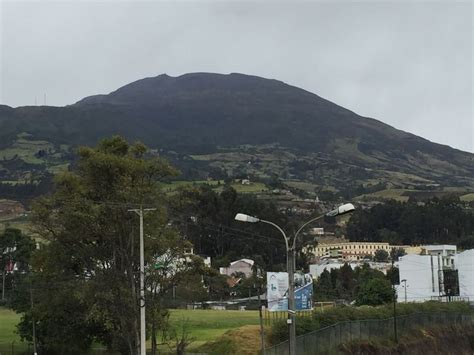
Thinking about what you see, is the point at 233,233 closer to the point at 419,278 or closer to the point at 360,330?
the point at 419,278

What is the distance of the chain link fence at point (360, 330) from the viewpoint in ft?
131

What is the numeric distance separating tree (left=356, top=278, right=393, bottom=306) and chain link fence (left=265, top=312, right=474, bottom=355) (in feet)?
74.3

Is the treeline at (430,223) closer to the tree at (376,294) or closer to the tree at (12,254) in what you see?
the tree at (376,294)

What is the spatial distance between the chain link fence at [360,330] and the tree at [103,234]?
8.62 m

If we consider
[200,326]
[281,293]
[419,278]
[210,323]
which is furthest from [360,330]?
[419,278]

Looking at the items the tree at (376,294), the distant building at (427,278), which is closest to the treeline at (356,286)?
the tree at (376,294)

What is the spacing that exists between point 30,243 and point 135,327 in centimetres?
6826

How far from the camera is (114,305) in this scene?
37344mm

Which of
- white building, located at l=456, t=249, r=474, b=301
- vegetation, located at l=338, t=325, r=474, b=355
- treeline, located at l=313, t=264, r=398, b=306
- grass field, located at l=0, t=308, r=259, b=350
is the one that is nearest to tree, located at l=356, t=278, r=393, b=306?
treeline, located at l=313, t=264, r=398, b=306

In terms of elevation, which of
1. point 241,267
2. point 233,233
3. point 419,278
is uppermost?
point 233,233

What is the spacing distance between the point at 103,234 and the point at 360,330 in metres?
18.7

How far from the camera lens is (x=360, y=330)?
153 ft

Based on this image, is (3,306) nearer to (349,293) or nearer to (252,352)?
(349,293)

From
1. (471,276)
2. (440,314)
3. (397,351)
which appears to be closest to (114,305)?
(397,351)
